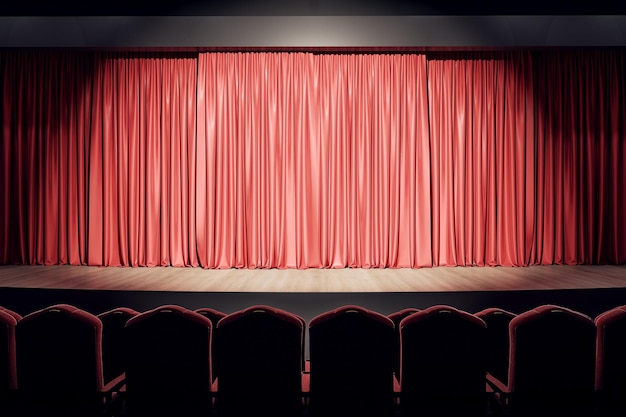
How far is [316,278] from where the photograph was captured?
5691mm

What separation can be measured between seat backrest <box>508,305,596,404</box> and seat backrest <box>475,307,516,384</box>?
0.38 meters

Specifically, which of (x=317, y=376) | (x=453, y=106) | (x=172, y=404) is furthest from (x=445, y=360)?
(x=453, y=106)

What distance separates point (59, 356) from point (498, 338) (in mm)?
2538

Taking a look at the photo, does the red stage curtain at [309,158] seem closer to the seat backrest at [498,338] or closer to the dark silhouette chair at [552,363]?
the seat backrest at [498,338]

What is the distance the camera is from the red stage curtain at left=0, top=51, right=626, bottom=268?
22.0 feet

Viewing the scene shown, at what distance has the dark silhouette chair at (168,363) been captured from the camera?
2.47 meters

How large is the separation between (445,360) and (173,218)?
5131 mm

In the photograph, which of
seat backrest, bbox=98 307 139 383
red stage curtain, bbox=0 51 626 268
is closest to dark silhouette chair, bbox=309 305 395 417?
seat backrest, bbox=98 307 139 383

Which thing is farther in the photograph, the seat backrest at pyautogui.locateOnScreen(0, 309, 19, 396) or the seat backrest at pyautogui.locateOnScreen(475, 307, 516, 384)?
the seat backrest at pyautogui.locateOnScreen(475, 307, 516, 384)

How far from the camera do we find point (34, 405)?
2.53 m

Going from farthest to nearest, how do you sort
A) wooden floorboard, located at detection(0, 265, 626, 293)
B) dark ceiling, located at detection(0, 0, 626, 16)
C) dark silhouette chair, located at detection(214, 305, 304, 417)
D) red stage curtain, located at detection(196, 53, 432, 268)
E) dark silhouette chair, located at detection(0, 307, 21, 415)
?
red stage curtain, located at detection(196, 53, 432, 268) < dark ceiling, located at detection(0, 0, 626, 16) < wooden floorboard, located at detection(0, 265, 626, 293) < dark silhouette chair, located at detection(0, 307, 21, 415) < dark silhouette chair, located at detection(214, 305, 304, 417)

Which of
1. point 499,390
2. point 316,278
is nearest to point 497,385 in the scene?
point 499,390

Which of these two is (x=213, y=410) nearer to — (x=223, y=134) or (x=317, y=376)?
(x=317, y=376)

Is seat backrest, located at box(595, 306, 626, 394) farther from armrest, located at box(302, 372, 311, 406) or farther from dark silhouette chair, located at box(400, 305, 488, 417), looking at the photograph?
armrest, located at box(302, 372, 311, 406)
